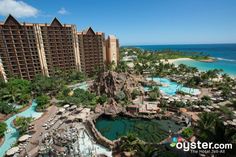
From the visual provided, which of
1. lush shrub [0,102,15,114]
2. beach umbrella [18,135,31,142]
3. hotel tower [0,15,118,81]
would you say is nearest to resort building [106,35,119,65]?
hotel tower [0,15,118,81]

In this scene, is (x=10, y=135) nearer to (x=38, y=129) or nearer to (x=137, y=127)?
(x=38, y=129)

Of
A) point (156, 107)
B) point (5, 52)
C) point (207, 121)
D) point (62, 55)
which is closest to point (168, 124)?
point (156, 107)

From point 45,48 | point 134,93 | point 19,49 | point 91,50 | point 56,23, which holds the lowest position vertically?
point 134,93

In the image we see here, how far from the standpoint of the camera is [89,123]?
29.0m

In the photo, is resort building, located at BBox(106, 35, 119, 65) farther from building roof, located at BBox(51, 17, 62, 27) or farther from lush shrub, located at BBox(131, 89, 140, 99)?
lush shrub, located at BBox(131, 89, 140, 99)

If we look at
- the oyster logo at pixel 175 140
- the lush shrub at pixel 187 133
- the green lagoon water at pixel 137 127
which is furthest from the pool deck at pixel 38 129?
the lush shrub at pixel 187 133

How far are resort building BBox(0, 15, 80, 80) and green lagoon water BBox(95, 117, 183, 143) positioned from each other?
34616 mm

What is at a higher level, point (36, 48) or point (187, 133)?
point (36, 48)

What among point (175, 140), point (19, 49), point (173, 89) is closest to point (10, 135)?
point (175, 140)

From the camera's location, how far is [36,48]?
5278 cm

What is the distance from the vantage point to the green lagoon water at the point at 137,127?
27719 millimetres

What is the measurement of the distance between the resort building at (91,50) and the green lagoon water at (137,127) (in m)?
34.9

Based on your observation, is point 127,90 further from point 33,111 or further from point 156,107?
point 33,111

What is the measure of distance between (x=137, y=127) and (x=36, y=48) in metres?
44.2
